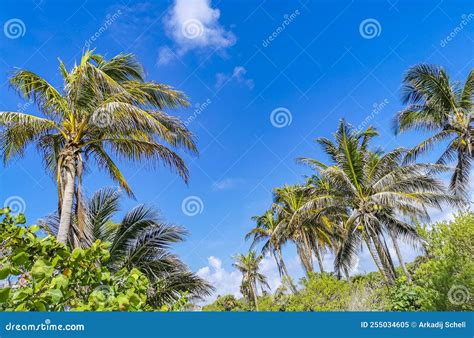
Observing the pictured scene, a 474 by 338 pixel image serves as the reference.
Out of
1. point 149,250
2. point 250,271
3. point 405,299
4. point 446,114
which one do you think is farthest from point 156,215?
point 250,271

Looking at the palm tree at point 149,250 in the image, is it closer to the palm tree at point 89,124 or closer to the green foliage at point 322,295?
the palm tree at point 89,124

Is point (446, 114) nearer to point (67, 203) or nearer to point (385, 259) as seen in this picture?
point (385, 259)

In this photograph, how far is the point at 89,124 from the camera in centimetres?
910

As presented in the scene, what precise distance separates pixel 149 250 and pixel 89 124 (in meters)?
4.18

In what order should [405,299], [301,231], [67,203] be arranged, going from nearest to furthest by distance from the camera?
[67,203]
[405,299]
[301,231]

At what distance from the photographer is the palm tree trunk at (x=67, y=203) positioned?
7812mm

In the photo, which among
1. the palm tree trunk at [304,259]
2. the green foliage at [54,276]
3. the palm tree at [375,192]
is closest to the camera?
the green foliage at [54,276]

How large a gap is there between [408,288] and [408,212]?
6428mm

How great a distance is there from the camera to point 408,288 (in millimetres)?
11367

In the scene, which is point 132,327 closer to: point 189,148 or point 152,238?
point 189,148

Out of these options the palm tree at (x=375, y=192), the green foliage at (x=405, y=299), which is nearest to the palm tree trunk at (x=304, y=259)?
the palm tree at (x=375, y=192)

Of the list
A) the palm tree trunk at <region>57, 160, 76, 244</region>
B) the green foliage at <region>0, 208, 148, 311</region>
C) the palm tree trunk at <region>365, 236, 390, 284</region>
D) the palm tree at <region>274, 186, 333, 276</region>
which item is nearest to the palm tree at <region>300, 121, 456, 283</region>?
the palm tree trunk at <region>365, 236, 390, 284</region>

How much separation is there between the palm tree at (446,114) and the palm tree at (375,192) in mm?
1805

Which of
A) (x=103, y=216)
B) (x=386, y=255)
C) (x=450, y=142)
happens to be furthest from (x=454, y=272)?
(x=450, y=142)
